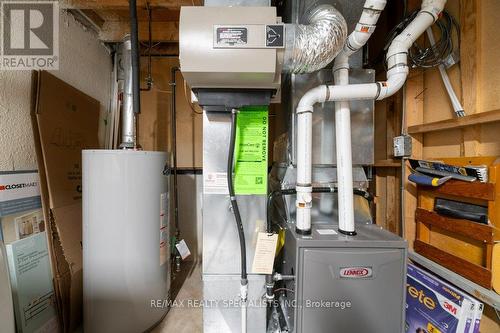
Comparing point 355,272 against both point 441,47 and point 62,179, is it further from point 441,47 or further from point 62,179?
point 62,179

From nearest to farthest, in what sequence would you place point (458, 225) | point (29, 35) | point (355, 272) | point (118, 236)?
point (355, 272), point (458, 225), point (118, 236), point (29, 35)

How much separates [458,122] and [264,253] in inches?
45.6

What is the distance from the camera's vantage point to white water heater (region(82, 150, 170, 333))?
43.5 inches

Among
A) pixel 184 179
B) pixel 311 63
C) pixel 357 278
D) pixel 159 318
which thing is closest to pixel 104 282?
pixel 159 318

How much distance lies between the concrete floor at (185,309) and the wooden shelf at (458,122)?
175 cm

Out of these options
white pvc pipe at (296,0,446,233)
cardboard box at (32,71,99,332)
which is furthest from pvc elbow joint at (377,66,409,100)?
cardboard box at (32,71,99,332)

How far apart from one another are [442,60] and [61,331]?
2.62 metres

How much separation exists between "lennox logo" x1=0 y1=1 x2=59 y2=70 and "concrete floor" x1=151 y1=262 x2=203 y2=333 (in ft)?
5.50

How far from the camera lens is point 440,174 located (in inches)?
42.9

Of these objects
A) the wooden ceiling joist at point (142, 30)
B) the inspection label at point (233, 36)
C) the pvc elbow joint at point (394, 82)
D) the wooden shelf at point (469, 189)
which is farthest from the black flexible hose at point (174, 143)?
the wooden shelf at point (469, 189)

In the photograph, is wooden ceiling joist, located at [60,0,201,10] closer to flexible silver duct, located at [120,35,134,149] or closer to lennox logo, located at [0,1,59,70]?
lennox logo, located at [0,1,59,70]

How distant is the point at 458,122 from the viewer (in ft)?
3.42

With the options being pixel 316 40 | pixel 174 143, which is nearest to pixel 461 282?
pixel 316 40

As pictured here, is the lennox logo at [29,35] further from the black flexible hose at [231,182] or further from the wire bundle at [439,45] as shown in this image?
the wire bundle at [439,45]
